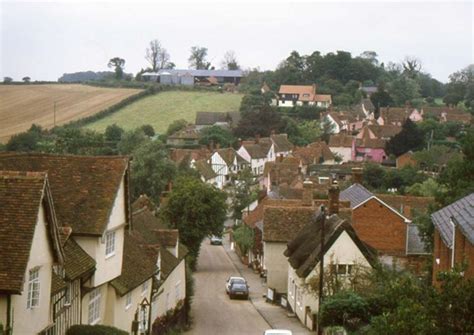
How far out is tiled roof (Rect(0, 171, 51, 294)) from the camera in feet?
60.7

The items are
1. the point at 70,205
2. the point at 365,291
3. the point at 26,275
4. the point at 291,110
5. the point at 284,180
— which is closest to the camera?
the point at 26,275

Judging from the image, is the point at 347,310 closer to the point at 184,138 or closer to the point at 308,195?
the point at 308,195

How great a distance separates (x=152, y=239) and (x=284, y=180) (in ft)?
191

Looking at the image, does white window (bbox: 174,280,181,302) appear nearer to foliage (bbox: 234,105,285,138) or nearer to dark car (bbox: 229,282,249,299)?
dark car (bbox: 229,282,249,299)

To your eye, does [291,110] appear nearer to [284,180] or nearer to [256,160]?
[256,160]

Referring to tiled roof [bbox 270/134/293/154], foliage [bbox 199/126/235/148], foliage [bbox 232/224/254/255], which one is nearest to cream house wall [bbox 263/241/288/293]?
foliage [bbox 232/224/254/255]

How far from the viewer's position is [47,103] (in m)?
123

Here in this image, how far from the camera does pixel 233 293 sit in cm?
4847

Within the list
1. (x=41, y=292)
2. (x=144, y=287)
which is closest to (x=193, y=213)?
(x=144, y=287)

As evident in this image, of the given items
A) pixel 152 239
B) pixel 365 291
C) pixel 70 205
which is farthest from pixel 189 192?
pixel 70 205

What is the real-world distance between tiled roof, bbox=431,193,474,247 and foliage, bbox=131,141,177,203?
50109 mm

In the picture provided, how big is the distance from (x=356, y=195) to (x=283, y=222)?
9839mm

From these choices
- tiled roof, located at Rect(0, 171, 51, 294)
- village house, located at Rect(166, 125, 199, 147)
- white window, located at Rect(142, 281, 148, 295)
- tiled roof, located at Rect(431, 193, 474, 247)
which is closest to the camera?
tiled roof, located at Rect(0, 171, 51, 294)

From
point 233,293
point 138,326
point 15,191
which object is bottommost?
point 233,293
